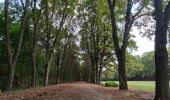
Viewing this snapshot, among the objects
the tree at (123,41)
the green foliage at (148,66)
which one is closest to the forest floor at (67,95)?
the tree at (123,41)

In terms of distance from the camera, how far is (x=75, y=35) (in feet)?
184

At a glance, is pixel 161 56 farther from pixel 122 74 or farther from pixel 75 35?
pixel 75 35

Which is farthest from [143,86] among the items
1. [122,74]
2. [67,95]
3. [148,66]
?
[148,66]

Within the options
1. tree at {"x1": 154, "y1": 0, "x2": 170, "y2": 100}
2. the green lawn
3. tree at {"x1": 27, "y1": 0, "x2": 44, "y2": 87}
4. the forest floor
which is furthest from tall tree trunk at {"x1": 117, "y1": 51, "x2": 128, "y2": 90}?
tree at {"x1": 154, "y1": 0, "x2": 170, "y2": 100}

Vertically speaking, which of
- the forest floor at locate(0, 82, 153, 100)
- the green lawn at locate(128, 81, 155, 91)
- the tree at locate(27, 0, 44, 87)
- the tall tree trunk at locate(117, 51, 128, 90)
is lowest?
the green lawn at locate(128, 81, 155, 91)

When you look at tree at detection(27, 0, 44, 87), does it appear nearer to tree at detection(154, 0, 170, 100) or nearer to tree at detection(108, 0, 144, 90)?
tree at detection(108, 0, 144, 90)

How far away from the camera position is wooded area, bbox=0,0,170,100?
49.7 ft

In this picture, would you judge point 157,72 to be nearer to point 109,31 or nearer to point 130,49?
point 109,31

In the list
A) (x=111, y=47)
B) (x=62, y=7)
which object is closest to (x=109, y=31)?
(x=111, y=47)

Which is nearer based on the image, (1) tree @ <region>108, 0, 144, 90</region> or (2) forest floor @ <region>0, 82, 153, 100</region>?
(2) forest floor @ <region>0, 82, 153, 100</region>

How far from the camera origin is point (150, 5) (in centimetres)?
2855

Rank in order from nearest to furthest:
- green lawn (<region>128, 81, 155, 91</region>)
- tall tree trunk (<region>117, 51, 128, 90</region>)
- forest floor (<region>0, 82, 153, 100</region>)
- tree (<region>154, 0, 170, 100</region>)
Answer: tree (<region>154, 0, 170, 100</region>) → forest floor (<region>0, 82, 153, 100</region>) → tall tree trunk (<region>117, 51, 128, 90</region>) → green lawn (<region>128, 81, 155, 91</region>)

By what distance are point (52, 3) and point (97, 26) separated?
A: 638 inches

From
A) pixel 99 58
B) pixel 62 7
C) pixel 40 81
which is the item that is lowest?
pixel 40 81
